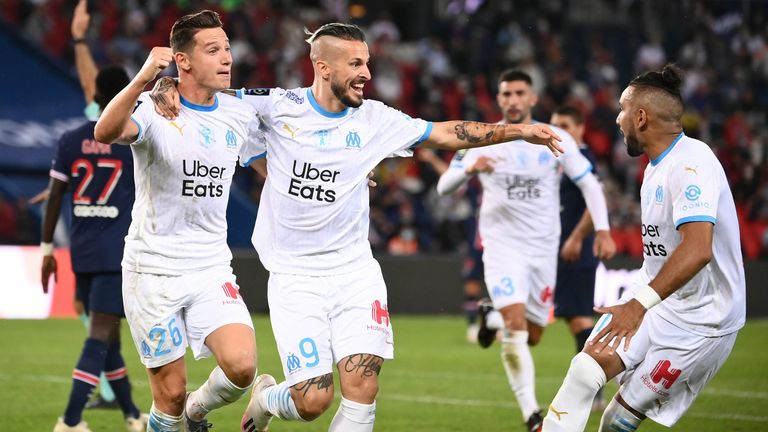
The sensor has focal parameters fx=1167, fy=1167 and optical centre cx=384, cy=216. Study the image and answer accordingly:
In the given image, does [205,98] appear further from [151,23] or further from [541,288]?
[151,23]

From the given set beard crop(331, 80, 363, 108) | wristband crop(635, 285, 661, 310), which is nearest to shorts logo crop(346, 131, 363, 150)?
beard crop(331, 80, 363, 108)

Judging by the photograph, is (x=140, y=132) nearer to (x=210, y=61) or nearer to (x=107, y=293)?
(x=210, y=61)

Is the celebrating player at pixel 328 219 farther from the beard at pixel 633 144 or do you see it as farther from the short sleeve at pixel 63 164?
the short sleeve at pixel 63 164

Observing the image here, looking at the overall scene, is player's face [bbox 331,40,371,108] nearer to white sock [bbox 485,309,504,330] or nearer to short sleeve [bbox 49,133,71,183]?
short sleeve [bbox 49,133,71,183]

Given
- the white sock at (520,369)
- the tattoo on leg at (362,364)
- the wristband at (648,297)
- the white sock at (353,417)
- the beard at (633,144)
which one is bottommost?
the white sock at (520,369)

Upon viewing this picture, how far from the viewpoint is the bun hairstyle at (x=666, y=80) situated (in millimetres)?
6387

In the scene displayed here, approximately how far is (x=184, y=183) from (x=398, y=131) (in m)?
1.26

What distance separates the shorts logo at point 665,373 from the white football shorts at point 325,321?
4.76ft

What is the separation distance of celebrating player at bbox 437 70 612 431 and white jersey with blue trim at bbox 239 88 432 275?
8.66 feet

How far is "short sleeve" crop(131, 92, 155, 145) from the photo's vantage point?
6.10 m

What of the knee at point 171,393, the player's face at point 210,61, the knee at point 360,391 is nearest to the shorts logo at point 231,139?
the player's face at point 210,61

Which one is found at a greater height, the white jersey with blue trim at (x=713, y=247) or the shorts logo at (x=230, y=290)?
the white jersey with blue trim at (x=713, y=247)

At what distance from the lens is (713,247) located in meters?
6.34

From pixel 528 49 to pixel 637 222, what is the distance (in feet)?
21.1
